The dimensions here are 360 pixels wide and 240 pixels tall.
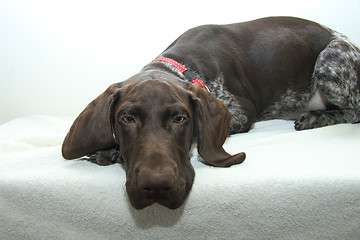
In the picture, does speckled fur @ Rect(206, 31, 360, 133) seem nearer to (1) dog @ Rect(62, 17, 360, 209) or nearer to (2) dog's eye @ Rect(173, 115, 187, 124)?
(1) dog @ Rect(62, 17, 360, 209)

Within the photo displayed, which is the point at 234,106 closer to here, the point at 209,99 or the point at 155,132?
the point at 209,99

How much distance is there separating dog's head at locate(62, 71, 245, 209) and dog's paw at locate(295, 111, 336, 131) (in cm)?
108

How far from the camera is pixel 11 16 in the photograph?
13.6ft

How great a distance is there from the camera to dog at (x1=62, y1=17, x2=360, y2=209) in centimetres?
177

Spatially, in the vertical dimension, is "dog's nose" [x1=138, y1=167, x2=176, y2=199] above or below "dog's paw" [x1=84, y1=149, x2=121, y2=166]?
above

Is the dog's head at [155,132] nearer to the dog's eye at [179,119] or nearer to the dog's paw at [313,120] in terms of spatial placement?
the dog's eye at [179,119]

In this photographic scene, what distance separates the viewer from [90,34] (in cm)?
421

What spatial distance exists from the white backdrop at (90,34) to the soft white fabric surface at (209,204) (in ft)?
7.99

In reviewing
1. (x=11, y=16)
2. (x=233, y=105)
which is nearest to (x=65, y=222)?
(x=233, y=105)

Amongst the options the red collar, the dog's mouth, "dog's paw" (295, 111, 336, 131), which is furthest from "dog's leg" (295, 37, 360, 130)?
the dog's mouth

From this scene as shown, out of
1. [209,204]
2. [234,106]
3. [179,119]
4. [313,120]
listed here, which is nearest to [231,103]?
[234,106]

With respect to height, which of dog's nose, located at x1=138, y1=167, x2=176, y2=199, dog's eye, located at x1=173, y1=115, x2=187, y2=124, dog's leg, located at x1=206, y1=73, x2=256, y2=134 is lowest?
dog's leg, located at x1=206, y1=73, x2=256, y2=134

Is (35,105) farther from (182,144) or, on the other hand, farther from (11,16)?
(182,144)

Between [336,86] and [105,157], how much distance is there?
2.03 m
